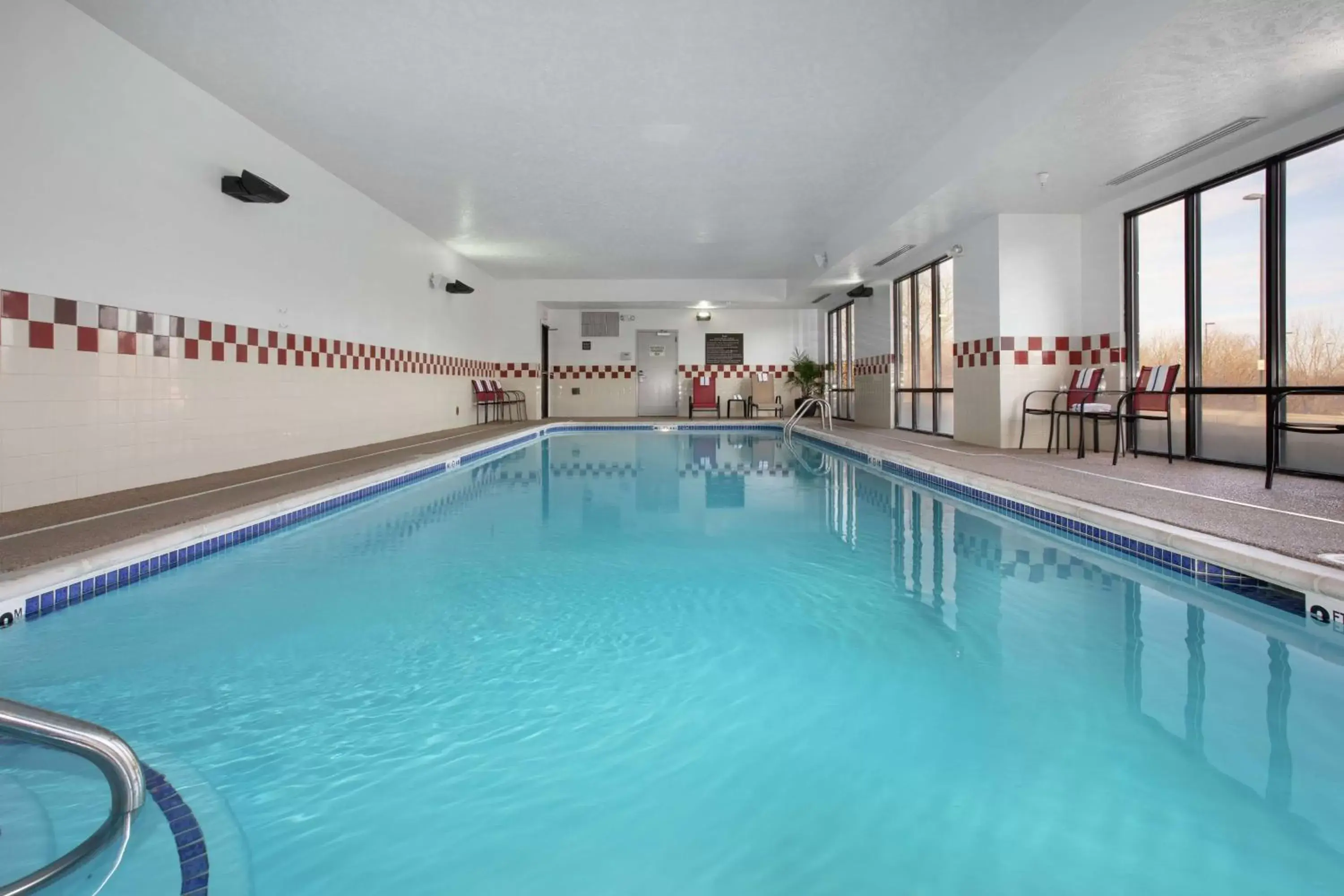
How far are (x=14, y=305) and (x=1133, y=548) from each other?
5.01 metres

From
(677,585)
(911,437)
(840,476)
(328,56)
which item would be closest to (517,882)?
(677,585)

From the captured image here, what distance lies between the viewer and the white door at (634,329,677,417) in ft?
44.3

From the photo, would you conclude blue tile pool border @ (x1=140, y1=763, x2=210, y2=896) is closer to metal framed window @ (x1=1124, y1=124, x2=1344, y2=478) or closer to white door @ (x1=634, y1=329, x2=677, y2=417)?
metal framed window @ (x1=1124, y1=124, x2=1344, y2=478)

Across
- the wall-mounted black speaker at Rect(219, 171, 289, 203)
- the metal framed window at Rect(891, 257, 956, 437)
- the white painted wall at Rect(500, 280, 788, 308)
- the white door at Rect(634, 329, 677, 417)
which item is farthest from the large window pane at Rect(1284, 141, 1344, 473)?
the white door at Rect(634, 329, 677, 417)

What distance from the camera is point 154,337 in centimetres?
427

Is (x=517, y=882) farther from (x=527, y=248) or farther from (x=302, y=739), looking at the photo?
(x=527, y=248)

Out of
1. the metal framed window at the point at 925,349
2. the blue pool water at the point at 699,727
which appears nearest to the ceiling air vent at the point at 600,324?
the metal framed window at the point at 925,349

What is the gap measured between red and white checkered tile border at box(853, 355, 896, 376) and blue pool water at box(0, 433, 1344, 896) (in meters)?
7.18

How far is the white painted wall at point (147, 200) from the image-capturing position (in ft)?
11.3

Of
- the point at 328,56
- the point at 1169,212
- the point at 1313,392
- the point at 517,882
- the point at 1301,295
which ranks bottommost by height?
the point at 517,882

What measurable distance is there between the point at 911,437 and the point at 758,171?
3529 millimetres

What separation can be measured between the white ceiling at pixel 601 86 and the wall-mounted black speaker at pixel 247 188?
0.49 metres

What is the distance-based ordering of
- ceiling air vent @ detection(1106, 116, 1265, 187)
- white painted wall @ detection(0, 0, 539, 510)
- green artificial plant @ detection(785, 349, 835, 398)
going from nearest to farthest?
1. white painted wall @ detection(0, 0, 539, 510)
2. ceiling air vent @ detection(1106, 116, 1265, 187)
3. green artificial plant @ detection(785, 349, 835, 398)

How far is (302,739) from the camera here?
4.89 feet
